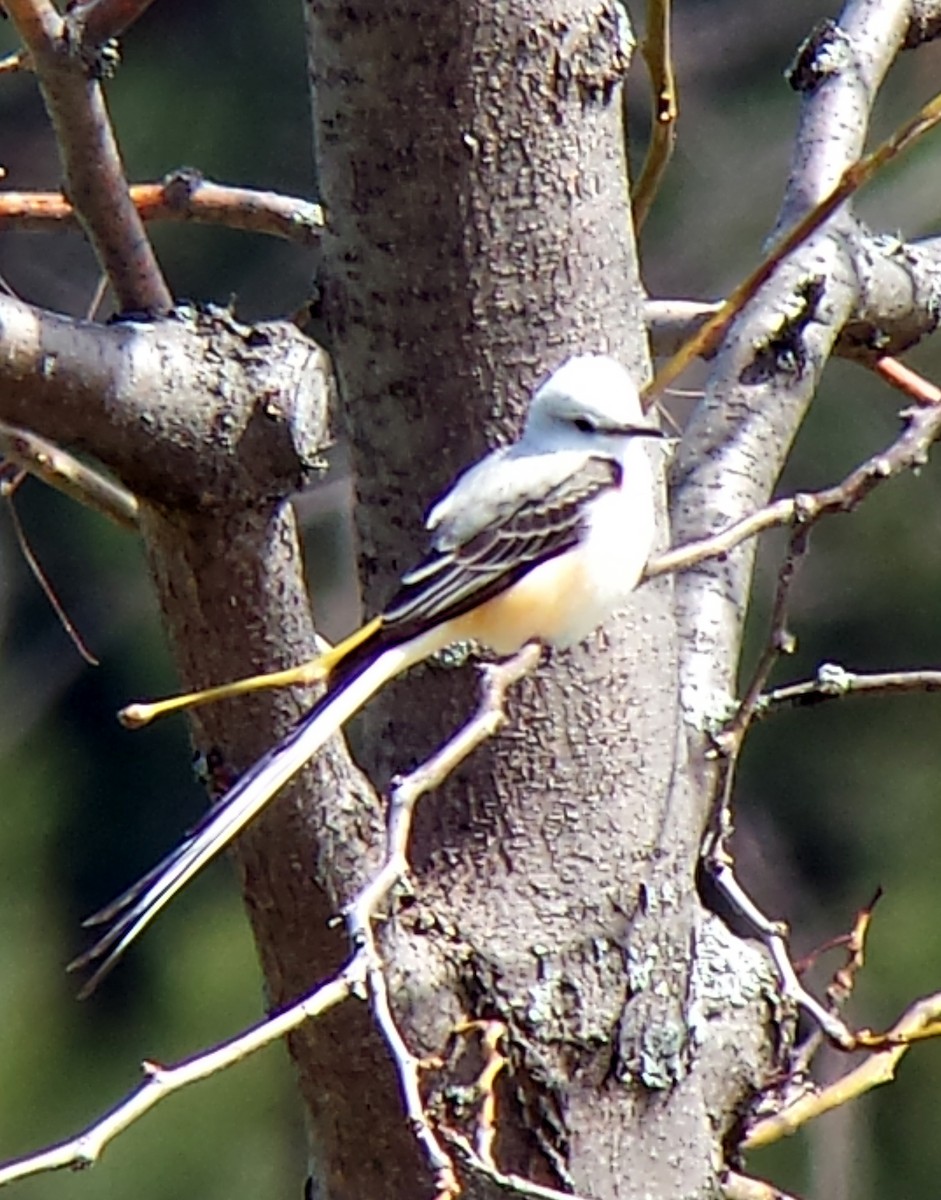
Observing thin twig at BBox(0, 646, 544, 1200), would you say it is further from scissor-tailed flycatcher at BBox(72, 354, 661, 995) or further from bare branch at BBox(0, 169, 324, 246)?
bare branch at BBox(0, 169, 324, 246)

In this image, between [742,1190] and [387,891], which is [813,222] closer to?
[387,891]

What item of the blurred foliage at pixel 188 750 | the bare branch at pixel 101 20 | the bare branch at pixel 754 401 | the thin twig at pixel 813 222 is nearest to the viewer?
the thin twig at pixel 813 222

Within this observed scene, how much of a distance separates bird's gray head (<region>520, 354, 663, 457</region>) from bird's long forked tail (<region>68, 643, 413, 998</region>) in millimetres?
133

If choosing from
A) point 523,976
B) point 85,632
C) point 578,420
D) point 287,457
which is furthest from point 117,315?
point 85,632

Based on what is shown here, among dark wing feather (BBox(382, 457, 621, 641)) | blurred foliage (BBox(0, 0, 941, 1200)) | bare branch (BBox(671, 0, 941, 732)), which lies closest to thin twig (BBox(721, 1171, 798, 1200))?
bare branch (BBox(671, 0, 941, 732))

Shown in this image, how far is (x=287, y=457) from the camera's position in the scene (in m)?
0.84

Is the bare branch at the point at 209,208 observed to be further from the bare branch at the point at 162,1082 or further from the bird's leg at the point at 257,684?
the bare branch at the point at 162,1082

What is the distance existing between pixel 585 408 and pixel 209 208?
40cm

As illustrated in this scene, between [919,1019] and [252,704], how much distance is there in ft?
1.17

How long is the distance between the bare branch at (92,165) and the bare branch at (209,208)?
0.95 ft

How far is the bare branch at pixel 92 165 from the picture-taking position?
93 cm

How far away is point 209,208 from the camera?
4.26 ft

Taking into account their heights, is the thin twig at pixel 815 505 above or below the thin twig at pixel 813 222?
below

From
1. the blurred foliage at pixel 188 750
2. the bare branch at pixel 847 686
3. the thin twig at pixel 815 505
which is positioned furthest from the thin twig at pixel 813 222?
the blurred foliage at pixel 188 750
